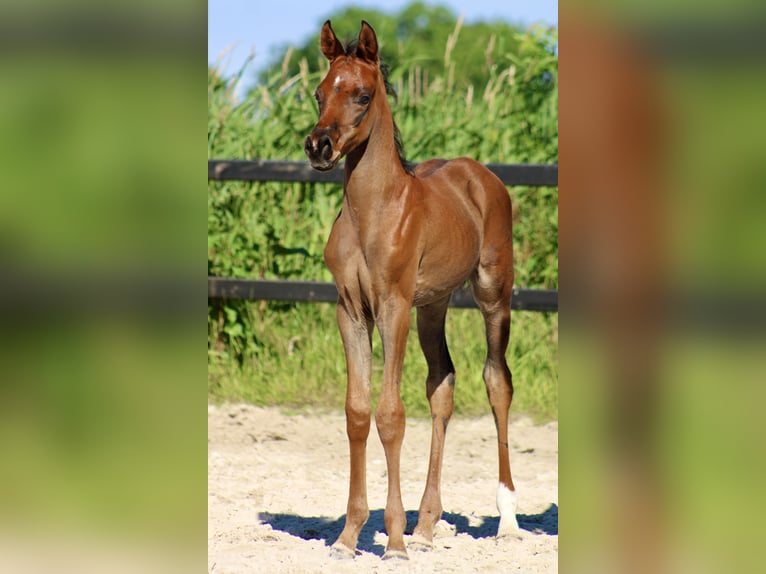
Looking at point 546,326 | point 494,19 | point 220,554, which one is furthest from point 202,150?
point 494,19

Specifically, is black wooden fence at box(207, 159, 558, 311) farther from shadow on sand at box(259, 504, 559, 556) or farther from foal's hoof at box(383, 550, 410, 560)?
foal's hoof at box(383, 550, 410, 560)

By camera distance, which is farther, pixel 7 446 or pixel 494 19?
pixel 494 19

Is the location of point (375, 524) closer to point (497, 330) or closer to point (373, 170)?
point (497, 330)

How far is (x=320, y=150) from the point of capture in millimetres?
3268

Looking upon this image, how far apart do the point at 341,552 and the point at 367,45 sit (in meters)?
A: 1.97

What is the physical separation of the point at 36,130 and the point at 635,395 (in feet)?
2.31

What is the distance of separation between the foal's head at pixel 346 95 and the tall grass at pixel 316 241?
10.9 ft

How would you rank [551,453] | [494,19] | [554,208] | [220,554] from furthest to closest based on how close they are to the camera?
[494,19], [554,208], [551,453], [220,554]

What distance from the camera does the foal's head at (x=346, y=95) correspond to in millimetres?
3330

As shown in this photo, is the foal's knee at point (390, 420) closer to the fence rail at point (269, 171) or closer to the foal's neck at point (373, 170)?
the foal's neck at point (373, 170)

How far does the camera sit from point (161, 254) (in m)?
1.03

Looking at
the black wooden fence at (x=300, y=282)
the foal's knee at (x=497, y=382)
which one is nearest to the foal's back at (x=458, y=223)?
the foal's knee at (x=497, y=382)

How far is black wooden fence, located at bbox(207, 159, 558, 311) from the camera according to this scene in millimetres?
6449

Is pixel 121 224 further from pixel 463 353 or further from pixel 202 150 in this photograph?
pixel 463 353
